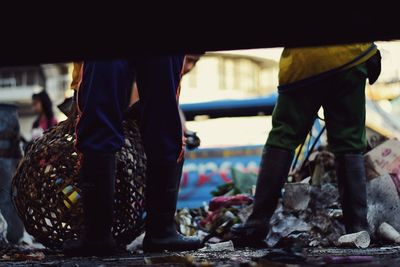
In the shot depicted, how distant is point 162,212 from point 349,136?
1160mm

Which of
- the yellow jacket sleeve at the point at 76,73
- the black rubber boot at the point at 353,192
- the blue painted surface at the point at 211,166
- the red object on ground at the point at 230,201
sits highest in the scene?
the yellow jacket sleeve at the point at 76,73

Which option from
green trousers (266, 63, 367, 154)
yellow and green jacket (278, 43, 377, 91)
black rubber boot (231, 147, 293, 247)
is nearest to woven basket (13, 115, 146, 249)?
black rubber boot (231, 147, 293, 247)

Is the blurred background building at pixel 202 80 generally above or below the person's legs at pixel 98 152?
below

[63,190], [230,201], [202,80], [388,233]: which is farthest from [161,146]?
[202,80]

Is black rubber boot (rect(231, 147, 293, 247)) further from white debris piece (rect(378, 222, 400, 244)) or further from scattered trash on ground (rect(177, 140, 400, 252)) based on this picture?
white debris piece (rect(378, 222, 400, 244))

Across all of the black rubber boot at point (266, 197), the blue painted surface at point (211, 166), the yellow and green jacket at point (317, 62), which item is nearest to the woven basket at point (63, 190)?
the black rubber boot at point (266, 197)

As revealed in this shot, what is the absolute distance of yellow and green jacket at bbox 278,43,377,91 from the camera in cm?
373

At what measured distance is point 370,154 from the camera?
438cm

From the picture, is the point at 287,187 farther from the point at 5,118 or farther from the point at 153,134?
the point at 5,118

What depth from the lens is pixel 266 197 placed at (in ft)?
12.3

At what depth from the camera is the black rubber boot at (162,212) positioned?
3.18 meters

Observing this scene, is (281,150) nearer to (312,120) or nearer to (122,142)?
(312,120)

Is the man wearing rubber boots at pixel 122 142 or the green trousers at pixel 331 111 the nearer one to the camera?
the man wearing rubber boots at pixel 122 142

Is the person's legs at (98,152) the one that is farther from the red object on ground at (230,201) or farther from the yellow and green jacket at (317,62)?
the red object on ground at (230,201)
